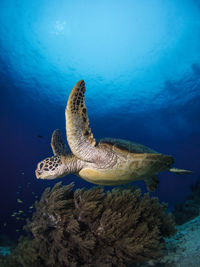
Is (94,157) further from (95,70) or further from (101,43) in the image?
(95,70)

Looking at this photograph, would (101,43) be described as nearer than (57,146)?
No

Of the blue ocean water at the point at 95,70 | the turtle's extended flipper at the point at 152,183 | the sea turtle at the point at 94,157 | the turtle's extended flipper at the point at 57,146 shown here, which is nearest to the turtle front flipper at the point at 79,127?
the sea turtle at the point at 94,157

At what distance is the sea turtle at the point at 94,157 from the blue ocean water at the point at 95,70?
4.11 metres

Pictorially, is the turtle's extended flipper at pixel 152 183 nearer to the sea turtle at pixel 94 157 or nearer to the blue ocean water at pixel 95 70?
the sea turtle at pixel 94 157

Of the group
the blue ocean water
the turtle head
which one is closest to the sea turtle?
the turtle head

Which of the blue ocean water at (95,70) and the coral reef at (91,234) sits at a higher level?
the blue ocean water at (95,70)

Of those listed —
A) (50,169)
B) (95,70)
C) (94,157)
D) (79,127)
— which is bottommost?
(50,169)

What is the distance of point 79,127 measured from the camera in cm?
280

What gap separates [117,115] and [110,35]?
1593 cm

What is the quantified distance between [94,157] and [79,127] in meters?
0.75

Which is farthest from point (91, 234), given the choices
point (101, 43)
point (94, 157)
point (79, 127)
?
point (101, 43)

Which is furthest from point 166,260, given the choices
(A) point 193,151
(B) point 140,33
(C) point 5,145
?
(A) point 193,151

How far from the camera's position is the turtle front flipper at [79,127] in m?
2.70

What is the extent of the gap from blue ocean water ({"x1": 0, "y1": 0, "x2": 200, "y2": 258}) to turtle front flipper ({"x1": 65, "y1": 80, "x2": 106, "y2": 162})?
4787 mm
